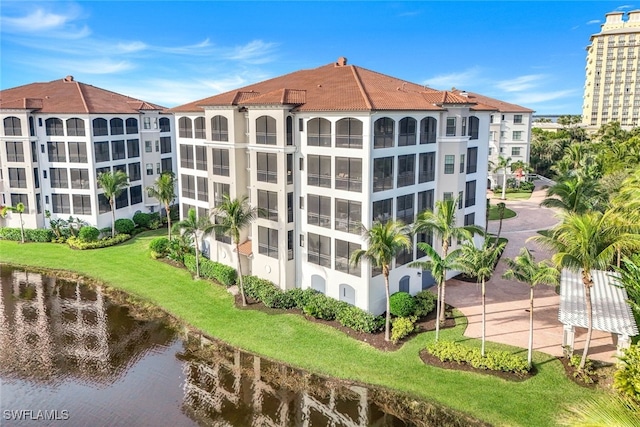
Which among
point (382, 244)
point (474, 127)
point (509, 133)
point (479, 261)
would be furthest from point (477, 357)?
point (509, 133)

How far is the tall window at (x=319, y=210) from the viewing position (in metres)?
31.9

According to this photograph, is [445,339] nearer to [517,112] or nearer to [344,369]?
[344,369]

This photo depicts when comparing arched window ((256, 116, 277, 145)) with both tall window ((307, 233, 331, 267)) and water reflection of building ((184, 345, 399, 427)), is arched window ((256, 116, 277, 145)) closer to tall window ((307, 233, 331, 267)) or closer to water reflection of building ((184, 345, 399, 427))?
tall window ((307, 233, 331, 267))

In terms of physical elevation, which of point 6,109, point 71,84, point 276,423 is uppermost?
point 71,84

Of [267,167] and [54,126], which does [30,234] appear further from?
[267,167]

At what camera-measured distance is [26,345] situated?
29.2 m

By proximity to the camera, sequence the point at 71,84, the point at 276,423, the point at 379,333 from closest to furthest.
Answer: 1. the point at 276,423
2. the point at 379,333
3. the point at 71,84

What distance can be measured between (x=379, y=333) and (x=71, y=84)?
4742cm

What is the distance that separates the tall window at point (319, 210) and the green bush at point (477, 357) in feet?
34.9

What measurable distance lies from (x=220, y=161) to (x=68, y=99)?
80.3 feet

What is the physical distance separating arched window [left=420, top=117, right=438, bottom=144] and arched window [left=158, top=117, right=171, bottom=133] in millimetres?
38802

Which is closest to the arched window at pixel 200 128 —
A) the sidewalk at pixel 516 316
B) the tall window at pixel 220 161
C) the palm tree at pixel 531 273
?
the tall window at pixel 220 161

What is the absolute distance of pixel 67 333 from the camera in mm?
30984

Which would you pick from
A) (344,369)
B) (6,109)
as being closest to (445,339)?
(344,369)
